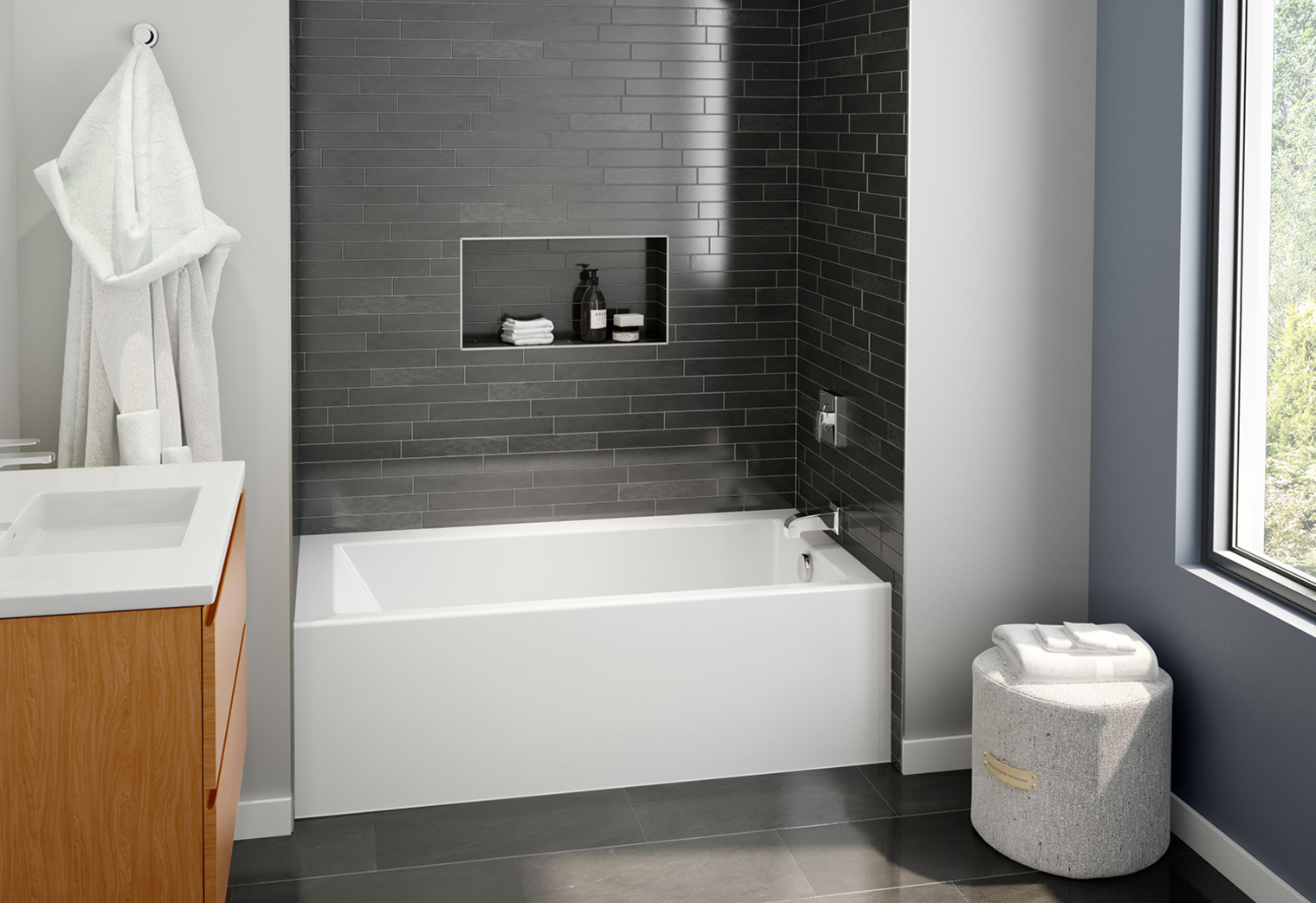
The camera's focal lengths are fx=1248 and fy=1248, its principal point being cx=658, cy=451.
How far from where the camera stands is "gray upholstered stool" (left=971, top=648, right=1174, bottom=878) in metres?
2.99

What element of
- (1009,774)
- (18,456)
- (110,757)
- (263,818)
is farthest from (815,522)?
(110,757)

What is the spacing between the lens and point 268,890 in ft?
9.88

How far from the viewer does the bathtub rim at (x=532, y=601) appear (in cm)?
339

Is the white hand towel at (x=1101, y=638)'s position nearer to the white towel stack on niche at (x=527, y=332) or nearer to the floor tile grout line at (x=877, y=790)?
the floor tile grout line at (x=877, y=790)

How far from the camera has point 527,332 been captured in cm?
418

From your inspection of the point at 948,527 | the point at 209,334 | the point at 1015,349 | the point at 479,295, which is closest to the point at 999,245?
the point at 1015,349

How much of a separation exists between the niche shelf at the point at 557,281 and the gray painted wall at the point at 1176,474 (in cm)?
153

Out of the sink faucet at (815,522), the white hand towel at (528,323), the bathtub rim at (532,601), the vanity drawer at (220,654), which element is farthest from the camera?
the white hand towel at (528,323)

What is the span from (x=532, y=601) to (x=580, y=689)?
43cm

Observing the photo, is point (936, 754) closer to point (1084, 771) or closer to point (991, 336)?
point (1084, 771)

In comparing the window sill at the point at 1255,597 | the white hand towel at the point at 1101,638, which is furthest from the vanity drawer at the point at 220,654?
the window sill at the point at 1255,597

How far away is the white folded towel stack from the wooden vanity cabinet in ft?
6.32

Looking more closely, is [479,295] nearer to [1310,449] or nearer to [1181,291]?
[1181,291]

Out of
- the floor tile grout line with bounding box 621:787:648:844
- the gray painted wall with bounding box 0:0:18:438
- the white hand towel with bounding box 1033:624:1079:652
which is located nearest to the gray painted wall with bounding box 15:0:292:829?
the gray painted wall with bounding box 0:0:18:438
